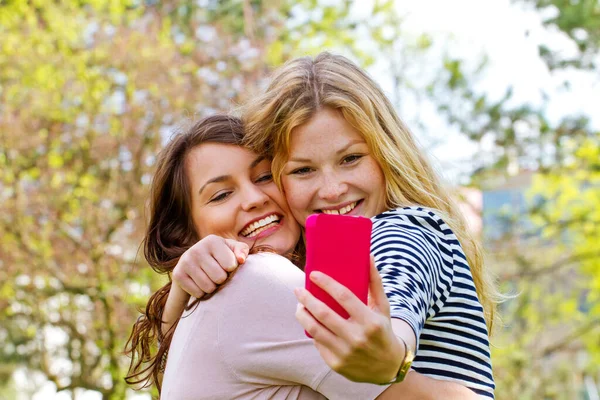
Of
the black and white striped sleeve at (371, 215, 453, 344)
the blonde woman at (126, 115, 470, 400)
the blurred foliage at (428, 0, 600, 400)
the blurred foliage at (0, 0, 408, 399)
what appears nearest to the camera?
the black and white striped sleeve at (371, 215, 453, 344)

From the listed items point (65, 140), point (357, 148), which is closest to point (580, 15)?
point (65, 140)

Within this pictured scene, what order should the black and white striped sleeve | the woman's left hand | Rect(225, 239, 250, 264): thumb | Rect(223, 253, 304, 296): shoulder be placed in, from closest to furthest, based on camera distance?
the woman's left hand → the black and white striped sleeve → Rect(223, 253, 304, 296): shoulder → Rect(225, 239, 250, 264): thumb

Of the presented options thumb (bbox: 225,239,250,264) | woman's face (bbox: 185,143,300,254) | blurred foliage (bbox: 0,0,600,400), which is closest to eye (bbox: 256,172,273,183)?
woman's face (bbox: 185,143,300,254)

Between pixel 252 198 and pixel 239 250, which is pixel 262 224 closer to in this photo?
pixel 252 198

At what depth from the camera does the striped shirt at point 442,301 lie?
1.88 m

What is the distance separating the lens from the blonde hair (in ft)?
8.09

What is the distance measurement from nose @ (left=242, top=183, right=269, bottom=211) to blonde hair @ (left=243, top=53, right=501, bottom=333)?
7cm

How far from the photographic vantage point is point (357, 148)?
2.45 meters

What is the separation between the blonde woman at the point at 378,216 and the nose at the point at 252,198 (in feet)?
0.25

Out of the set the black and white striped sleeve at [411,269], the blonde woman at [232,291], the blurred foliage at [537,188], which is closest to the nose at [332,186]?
the blonde woman at [232,291]

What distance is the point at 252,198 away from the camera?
2.62 m

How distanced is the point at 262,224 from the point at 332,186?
338mm

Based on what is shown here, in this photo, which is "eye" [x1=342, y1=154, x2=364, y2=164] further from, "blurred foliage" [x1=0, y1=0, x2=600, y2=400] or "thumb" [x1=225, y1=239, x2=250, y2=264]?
"blurred foliage" [x1=0, y1=0, x2=600, y2=400]

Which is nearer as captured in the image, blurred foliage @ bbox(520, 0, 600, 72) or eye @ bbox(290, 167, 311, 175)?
eye @ bbox(290, 167, 311, 175)
